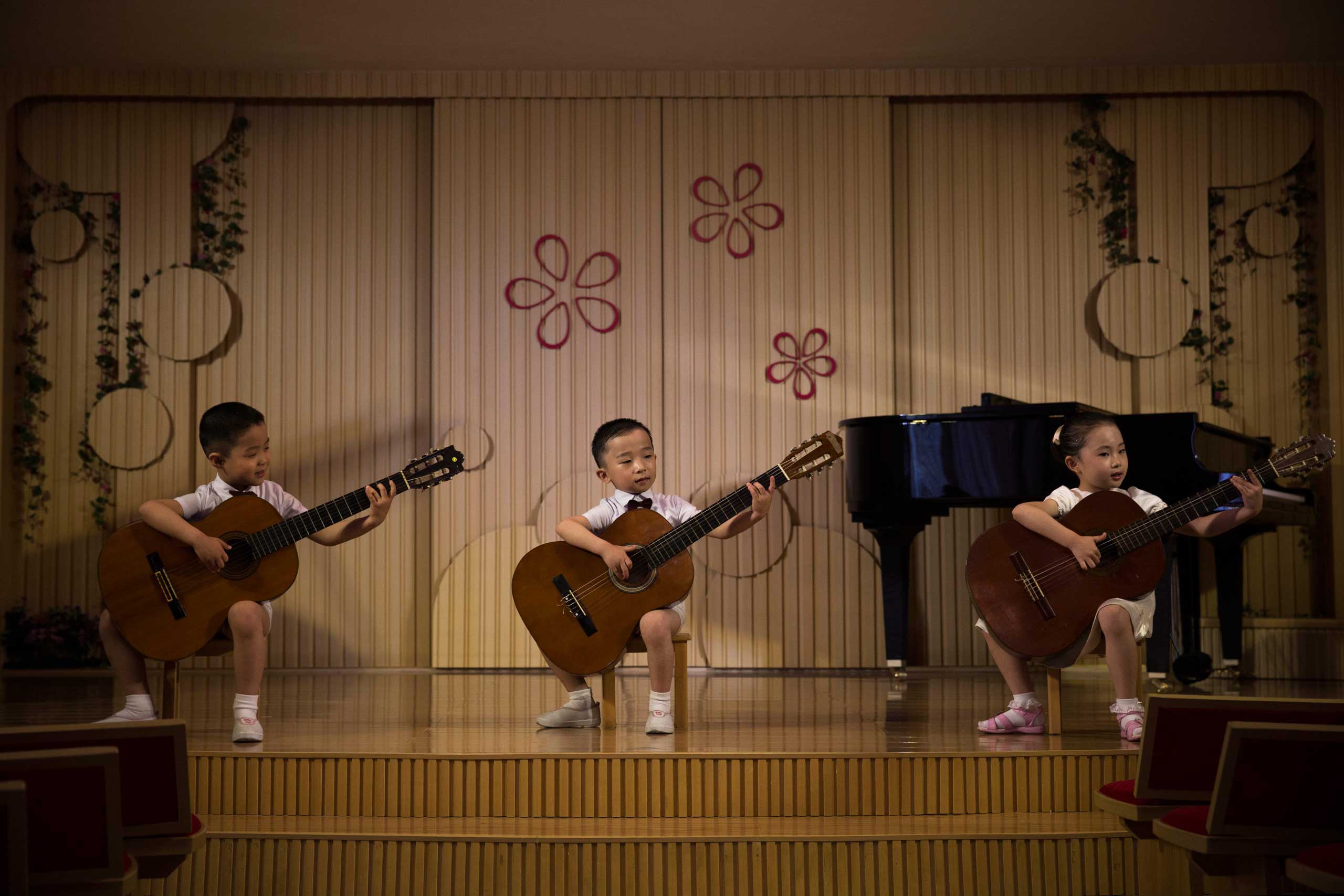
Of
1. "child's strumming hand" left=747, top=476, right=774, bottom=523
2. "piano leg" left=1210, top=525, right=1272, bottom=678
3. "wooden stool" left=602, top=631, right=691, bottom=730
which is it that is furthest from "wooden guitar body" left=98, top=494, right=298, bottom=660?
"piano leg" left=1210, top=525, right=1272, bottom=678

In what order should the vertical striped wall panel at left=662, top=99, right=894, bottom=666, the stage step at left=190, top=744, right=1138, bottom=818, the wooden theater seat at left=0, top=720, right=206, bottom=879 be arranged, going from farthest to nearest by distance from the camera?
the vertical striped wall panel at left=662, top=99, right=894, bottom=666, the stage step at left=190, top=744, right=1138, bottom=818, the wooden theater seat at left=0, top=720, right=206, bottom=879

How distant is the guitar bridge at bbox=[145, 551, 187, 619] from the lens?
137 inches

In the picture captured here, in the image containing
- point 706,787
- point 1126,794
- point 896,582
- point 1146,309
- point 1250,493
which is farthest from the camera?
point 1146,309

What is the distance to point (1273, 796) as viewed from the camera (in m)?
2.04

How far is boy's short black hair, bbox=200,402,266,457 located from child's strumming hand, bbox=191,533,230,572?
0.30m

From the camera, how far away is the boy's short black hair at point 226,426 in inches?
141

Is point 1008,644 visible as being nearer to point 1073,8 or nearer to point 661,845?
point 661,845

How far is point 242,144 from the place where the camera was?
6004mm

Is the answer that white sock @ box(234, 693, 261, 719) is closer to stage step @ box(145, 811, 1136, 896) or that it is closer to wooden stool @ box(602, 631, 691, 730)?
stage step @ box(145, 811, 1136, 896)

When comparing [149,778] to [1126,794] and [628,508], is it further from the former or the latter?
[1126,794]

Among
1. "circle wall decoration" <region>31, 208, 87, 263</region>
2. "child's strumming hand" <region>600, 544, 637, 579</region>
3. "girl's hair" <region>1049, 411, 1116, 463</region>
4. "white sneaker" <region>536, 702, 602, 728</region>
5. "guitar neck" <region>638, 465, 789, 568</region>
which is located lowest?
"white sneaker" <region>536, 702, 602, 728</region>

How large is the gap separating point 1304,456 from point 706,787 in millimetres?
1934

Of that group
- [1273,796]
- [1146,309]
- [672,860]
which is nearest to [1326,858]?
[1273,796]

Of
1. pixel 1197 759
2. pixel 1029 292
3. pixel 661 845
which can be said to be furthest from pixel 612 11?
pixel 1197 759
